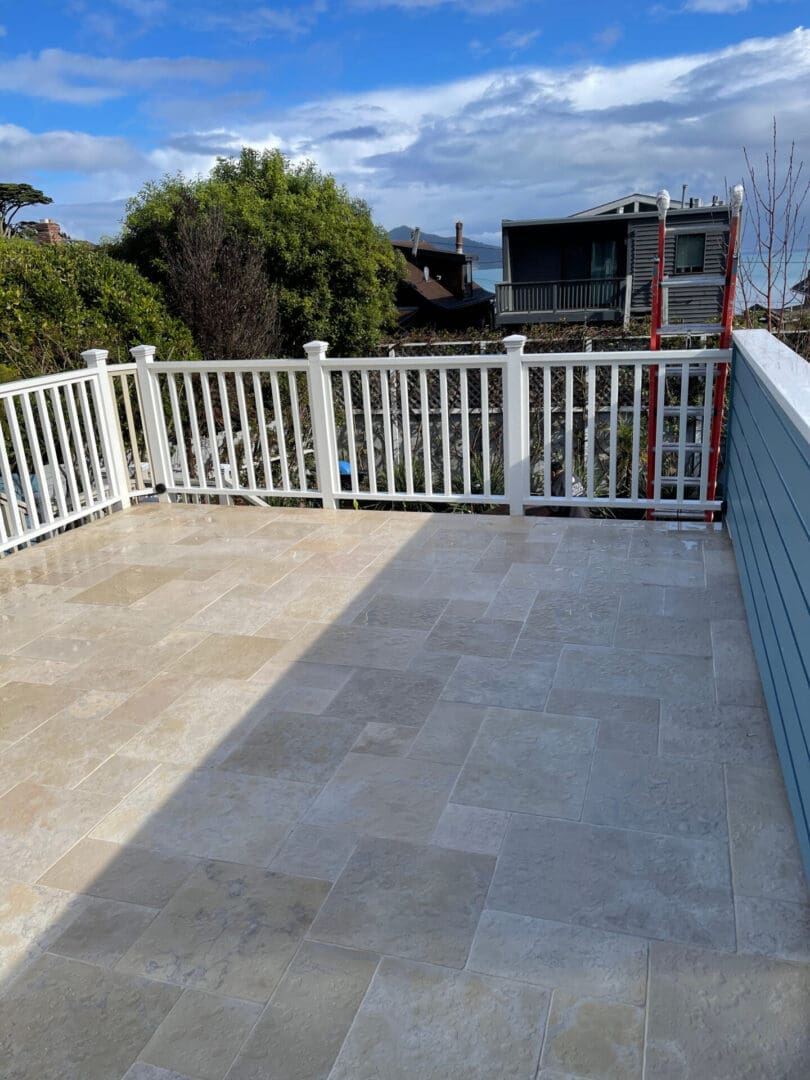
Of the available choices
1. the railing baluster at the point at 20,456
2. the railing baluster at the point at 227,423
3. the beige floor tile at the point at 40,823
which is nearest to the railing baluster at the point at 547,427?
the railing baluster at the point at 227,423

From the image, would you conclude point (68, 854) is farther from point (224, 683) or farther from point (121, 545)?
point (121, 545)

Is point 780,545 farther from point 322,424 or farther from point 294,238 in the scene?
point 294,238

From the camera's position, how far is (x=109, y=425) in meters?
4.91

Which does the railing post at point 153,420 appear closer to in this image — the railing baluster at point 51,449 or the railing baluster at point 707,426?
the railing baluster at point 51,449

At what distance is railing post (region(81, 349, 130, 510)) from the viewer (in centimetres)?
478

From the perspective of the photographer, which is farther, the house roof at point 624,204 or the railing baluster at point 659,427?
the house roof at point 624,204

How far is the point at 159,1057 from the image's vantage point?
1.40 meters

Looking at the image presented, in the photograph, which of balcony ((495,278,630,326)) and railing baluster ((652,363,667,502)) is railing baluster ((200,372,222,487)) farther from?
balcony ((495,278,630,326))

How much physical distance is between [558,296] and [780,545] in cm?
1588

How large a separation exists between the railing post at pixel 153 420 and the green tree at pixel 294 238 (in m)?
7.19

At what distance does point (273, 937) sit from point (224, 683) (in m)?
1.23

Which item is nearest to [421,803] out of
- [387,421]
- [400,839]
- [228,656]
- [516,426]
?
[400,839]

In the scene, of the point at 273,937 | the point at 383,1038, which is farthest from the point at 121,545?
the point at 383,1038

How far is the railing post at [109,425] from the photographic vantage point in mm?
4777
